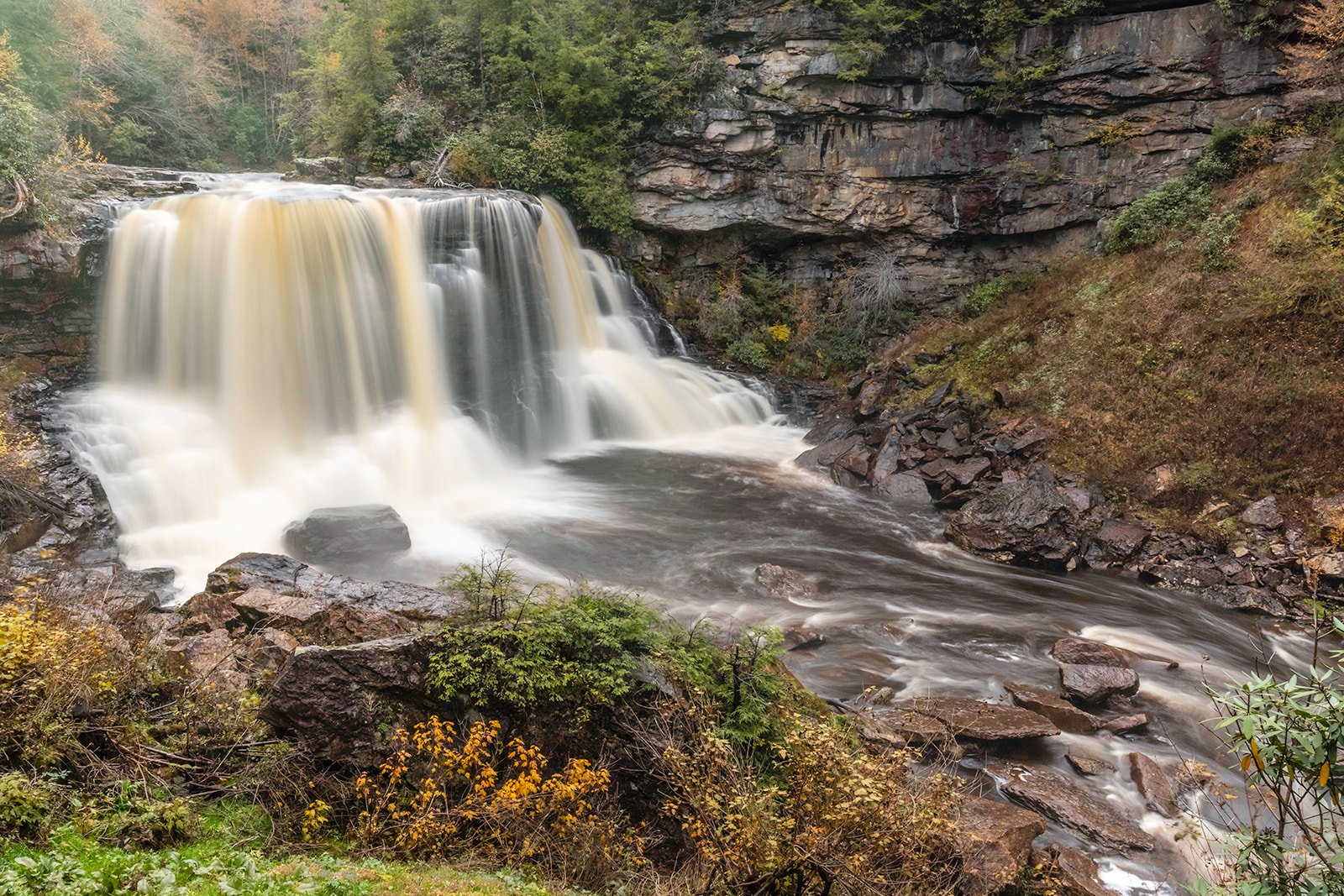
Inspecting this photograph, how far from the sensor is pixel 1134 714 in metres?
8.86

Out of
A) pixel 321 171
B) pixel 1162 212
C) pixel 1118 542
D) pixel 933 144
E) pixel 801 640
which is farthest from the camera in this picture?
pixel 321 171

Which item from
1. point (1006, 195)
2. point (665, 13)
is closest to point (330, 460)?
point (665, 13)

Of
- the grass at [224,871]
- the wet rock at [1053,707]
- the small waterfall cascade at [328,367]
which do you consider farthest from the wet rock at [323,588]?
the wet rock at [1053,707]

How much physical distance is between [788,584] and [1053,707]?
168 inches

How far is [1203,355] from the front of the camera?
1494 centimetres

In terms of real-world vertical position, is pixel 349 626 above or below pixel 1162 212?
below

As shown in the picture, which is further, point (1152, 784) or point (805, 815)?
point (1152, 784)

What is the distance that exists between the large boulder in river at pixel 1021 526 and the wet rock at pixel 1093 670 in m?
2.97

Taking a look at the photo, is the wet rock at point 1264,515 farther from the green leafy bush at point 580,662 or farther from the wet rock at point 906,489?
the green leafy bush at point 580,662

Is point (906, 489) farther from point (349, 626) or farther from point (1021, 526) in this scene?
point (349, 626)

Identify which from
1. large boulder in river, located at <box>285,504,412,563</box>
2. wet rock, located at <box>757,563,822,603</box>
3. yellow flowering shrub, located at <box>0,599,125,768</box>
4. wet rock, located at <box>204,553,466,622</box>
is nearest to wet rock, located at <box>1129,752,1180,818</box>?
wet rock, located at <box>757,563,822,603</box>

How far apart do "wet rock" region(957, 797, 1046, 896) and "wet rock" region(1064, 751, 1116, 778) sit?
1.15m

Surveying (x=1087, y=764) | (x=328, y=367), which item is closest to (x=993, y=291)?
(x=1087, y=764)

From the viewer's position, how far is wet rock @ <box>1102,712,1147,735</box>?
862 cm
